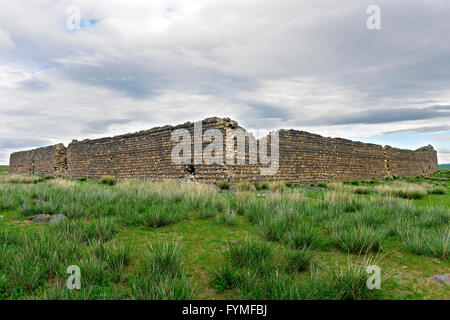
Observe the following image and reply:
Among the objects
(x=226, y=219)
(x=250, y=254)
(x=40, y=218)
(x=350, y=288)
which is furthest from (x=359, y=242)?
(x=40, y=218)

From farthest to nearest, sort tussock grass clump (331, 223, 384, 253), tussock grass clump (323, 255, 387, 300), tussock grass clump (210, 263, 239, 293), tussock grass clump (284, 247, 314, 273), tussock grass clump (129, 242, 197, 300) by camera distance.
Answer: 1. tussock grass clump (331, 223, 384, 253)
2. tussock grass clump (284, 247, 314, 273)
3. tussock grass clump (210, 263, 239, 293)
4. tussock grass clump (323, 255, 387, 300)
5. tussock grass clump (129, 242, 197, 300)

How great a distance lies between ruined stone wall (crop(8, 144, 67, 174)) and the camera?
2584 cm

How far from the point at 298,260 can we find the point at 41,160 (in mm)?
33990

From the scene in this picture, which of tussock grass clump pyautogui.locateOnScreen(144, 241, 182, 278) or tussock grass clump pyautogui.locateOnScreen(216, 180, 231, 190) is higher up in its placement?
tussock grass clump pyautogui.locateOnScreen(216, 180, 231, 190)

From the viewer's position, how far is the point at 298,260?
287 centimetres

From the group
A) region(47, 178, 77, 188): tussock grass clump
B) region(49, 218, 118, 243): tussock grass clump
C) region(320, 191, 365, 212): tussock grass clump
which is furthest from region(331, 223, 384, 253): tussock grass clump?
region(47, 178, 77, 188): tussock grass clump

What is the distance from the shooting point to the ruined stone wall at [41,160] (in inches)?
1017

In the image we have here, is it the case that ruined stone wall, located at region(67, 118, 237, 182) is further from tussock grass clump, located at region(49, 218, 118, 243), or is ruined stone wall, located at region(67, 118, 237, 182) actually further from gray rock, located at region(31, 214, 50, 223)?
tussock grass clump, located at region(49, 218, 118, 243)

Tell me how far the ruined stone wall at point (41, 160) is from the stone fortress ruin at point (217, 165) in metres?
0.10

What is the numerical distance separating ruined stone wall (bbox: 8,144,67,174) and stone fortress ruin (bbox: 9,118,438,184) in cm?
10

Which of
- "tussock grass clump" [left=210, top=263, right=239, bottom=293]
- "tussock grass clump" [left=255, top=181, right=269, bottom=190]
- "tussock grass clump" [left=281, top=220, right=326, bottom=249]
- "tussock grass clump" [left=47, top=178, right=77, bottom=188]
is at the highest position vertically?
"tussock grass clump" [left=47, top=178, right=77, bottom=188]

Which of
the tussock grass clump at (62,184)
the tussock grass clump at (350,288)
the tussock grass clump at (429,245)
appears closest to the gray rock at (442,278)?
the tussock grass clump at (429,245)

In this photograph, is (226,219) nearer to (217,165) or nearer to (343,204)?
(343,204)
